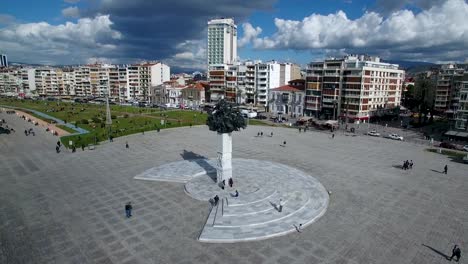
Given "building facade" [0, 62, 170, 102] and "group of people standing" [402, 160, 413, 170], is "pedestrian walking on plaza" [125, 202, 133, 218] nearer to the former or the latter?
"group of people standing" [402, 160, 413, 170]

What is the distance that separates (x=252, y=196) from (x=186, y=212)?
21.2 feet

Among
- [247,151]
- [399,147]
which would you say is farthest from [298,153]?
[399,147]

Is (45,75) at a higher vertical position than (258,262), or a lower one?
higher

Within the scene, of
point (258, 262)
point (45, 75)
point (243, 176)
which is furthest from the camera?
point (45, 75)

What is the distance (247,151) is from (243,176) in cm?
1421

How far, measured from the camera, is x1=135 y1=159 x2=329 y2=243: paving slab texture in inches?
888

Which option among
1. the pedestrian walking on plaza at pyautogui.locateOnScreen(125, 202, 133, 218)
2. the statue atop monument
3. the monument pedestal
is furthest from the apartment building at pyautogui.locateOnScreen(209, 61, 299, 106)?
the pedestrian walking on plaza at pyautogui.locateOnScreen(125, 202, 133, 218)

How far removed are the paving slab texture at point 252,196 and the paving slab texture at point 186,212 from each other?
3.11ft

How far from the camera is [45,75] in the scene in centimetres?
17975

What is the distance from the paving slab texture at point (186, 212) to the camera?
1969 centimetres

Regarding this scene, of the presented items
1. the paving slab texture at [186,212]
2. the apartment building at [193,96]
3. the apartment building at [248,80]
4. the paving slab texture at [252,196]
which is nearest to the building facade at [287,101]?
the apartment building at [248,80]

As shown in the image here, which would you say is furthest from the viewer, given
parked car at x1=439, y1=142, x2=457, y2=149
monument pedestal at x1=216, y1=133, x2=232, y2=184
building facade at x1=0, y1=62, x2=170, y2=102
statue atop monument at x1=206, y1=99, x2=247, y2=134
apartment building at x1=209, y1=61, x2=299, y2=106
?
building facade at x1=0, y1=62, x2=170, y2=102

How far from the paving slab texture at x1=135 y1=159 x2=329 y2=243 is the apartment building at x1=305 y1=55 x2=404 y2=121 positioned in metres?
50.4

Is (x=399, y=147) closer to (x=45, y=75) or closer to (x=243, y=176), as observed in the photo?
(x=243, y=176)
